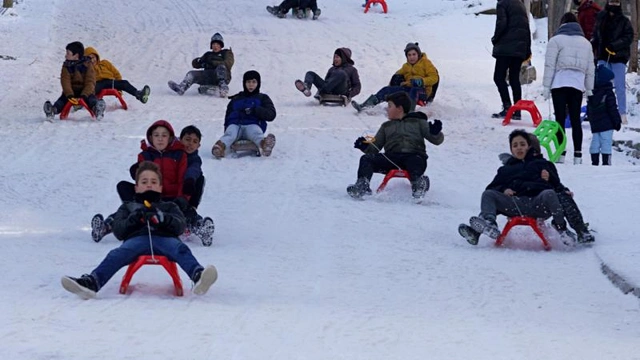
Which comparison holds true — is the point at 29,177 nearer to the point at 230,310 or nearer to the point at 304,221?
the point at 304,221

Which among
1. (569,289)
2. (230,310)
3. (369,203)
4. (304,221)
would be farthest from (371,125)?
(230,310)

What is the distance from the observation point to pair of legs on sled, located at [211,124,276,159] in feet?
44.3

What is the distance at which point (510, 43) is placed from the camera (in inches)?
645

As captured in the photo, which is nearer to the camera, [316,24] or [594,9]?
[594,9]

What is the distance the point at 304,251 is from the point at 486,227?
1.39 m

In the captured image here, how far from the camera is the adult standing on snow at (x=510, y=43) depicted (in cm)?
1641

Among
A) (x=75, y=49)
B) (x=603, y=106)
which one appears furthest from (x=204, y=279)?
(x=75, y=49)

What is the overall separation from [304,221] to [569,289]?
3055 millimetres

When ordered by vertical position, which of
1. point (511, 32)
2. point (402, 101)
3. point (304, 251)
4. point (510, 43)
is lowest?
point (304, 251)

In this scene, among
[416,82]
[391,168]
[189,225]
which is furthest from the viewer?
[416,82]

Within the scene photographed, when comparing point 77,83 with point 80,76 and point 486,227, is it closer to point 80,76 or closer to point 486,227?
point 80,76

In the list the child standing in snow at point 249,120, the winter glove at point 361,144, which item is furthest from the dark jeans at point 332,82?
the winter glove at point 361,144

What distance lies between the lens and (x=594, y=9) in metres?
16.4

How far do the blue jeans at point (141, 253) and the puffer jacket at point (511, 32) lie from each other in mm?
9828
